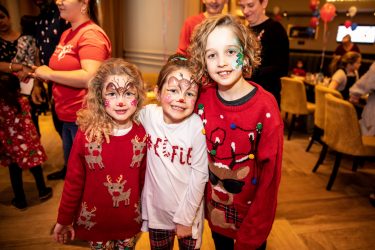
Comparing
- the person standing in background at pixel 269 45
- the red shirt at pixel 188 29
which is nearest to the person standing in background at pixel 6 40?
the red shirt at pixel 188 29

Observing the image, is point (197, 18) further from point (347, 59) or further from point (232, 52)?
point (347, 59)

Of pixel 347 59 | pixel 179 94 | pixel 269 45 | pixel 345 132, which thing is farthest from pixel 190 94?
pixel 347 59

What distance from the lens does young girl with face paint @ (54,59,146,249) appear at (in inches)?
43.9

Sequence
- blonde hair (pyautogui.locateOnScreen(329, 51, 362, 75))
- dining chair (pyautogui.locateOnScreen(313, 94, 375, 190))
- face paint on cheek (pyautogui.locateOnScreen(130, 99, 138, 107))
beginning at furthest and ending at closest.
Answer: blonde hair (pyautogui.locateOnScreen(329, 51, 362, 75))
dining chair (pyautogui.locateOnScreen(313, 94, 375, 190))
face paint on cheek (pyautogui.locateOnScreen(130, 99, 138, 107))

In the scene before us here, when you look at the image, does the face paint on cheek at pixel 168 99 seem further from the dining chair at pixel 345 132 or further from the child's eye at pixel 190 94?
the dining chair at pixel 345 132

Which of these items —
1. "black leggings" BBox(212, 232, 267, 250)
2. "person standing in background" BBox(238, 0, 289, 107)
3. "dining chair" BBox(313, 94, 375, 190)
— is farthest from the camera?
"dining chair" BBox(313, 94, 375, 190)

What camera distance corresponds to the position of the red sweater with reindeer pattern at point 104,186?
1.12 meters

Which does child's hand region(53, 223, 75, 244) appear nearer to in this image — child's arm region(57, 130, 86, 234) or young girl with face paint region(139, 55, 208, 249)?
child's arm region(57, 130, 86, 234)

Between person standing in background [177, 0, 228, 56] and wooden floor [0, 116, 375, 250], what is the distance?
55.0 inches

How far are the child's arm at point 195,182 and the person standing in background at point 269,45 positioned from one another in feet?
2.87

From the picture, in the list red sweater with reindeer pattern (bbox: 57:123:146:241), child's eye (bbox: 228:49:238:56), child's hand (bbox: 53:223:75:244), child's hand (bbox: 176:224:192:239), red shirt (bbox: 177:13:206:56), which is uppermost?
red shirt (bbox: 177:13:206:56)

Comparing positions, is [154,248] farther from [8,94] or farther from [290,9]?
[290,9]

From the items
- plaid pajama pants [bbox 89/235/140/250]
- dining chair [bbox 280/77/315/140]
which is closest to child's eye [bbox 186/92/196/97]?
plaid pajama pants [bbox 89/235/140/250]

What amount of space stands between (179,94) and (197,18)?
3.96 feet
